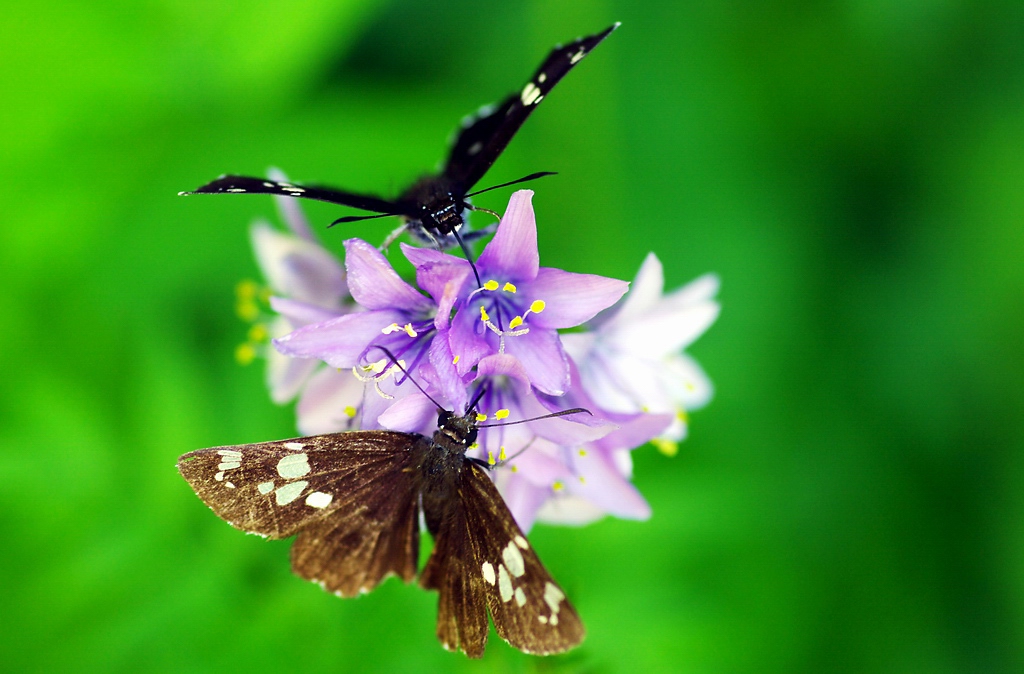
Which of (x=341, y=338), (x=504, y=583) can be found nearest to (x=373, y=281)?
(x=341, y=338)

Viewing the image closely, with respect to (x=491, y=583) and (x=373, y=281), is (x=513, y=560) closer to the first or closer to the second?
(x=491, y=583)

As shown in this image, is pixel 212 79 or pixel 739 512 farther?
pixel 212 79

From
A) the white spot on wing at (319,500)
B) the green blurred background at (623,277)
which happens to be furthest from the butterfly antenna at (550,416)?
the green blurred background at (623,277)

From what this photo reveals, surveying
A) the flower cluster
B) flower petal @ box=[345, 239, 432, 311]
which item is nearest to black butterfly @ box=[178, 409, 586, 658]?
the flower cluster

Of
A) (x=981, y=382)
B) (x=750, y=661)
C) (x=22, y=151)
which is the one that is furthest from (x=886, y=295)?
(x=22, y=151)

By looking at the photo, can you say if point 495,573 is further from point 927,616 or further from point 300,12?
point 300,12

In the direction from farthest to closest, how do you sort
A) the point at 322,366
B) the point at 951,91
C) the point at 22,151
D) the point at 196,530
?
the point at 951,91, the point at 22,151, the point at 196,530, the point at 322,366

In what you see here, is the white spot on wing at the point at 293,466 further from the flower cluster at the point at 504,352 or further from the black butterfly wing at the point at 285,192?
the black butterfly wing at the point at 285,192

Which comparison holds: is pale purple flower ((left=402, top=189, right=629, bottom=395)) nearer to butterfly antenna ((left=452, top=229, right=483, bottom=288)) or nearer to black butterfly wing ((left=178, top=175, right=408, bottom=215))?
butterfly antenna ((left=452, top=229, right=483, bottom=288))
